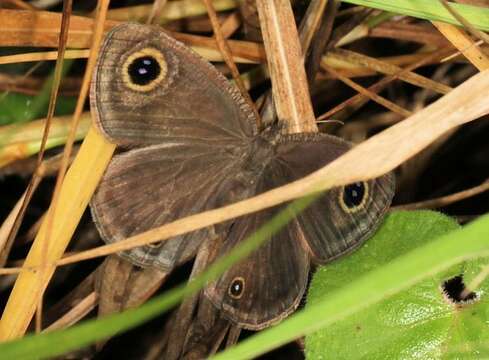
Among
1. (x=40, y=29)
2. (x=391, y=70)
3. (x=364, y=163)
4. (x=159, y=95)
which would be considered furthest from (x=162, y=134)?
(x=391, y=70)

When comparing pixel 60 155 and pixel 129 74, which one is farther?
pixel 60 155

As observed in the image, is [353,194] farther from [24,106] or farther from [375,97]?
[24,106]

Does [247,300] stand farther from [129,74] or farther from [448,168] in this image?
[448,168]

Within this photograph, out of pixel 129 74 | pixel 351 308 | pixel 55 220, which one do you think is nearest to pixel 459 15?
pixel 129 74

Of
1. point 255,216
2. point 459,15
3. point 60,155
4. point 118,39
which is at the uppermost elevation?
point 118,39

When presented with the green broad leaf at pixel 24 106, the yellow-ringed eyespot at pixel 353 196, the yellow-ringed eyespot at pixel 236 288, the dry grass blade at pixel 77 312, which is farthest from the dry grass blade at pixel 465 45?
the dry grass blade at pixel 77 312

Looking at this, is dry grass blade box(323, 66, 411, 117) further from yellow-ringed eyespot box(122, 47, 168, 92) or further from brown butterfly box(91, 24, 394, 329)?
yellow-ringed eyespot box(122, 47, 168, 92)

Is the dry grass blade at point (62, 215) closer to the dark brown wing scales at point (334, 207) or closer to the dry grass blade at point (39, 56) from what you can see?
the dry grass blade at point (39, 56)
